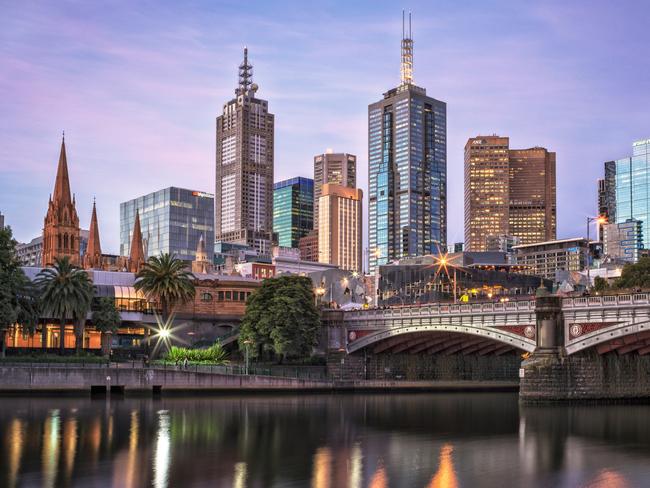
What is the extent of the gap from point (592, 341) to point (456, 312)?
58.2 ft

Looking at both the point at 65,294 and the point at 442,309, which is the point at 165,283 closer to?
the point at 65,294

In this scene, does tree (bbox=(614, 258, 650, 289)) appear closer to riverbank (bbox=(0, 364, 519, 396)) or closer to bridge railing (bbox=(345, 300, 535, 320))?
bridge railing (bbox=(345, 300, 535, 320))

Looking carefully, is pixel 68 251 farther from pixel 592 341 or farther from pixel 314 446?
pixel 314 446

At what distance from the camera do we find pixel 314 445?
56.4 meters

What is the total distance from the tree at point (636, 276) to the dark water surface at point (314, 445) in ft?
122

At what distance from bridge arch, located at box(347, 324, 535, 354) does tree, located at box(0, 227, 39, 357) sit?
38.4 meters

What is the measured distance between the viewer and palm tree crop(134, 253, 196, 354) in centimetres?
11676

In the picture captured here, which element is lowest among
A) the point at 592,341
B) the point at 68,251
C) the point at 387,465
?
the point at 387,465

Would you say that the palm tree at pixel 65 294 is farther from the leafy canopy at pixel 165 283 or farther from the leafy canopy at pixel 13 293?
the leafy canopy at pixel 165 283

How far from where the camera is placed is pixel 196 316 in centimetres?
12756

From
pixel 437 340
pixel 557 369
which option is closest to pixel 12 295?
pixel 437 340

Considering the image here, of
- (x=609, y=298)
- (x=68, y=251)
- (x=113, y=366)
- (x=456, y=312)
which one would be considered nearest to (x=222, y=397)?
(x=113, y=366)

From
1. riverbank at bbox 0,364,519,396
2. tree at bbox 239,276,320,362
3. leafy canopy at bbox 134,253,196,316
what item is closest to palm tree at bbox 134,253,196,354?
leafy canopy at bbox 134,253,196,316

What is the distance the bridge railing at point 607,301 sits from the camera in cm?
7962
